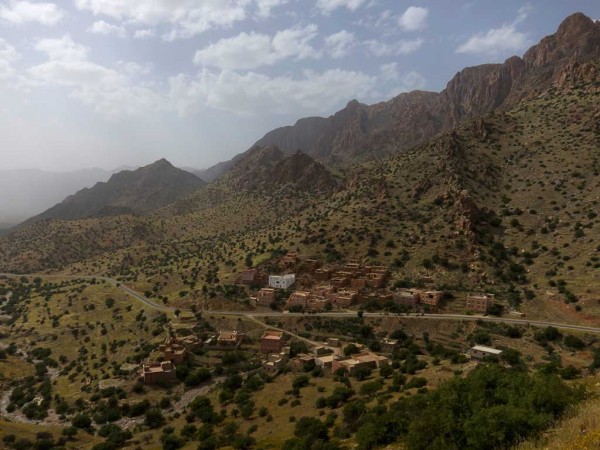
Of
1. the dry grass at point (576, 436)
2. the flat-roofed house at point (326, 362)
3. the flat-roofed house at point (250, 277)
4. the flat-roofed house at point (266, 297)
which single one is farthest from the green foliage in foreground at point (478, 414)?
the flat-roofed house at point (250, 277)

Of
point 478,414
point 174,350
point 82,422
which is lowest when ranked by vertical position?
point 82,422

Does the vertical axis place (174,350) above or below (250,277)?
below

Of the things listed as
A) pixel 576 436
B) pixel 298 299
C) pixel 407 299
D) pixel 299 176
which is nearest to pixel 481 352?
pixel 407 299

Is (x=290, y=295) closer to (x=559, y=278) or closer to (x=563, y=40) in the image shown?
(x=559, y=278)

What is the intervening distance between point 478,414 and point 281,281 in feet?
221

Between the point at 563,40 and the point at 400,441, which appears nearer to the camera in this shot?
the point at 400,441

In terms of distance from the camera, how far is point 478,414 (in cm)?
2161

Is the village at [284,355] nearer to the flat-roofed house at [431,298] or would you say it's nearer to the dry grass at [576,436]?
the flat-roofed house at [431,298]

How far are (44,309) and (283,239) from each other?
2115 inches

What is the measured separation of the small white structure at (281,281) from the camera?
288 feet

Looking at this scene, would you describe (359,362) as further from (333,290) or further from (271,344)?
(333,290)

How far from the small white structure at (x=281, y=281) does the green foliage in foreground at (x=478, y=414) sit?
56533 mm

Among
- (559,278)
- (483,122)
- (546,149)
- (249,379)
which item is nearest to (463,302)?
(559,278)

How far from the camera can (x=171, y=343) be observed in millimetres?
66375
